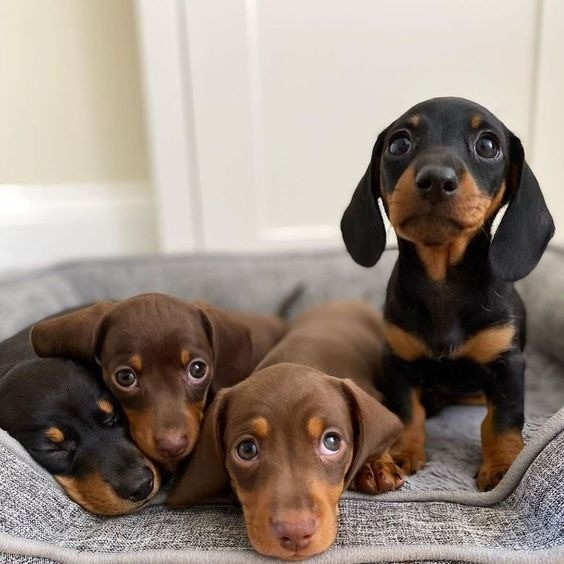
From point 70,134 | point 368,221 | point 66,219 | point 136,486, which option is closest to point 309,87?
point 70,134

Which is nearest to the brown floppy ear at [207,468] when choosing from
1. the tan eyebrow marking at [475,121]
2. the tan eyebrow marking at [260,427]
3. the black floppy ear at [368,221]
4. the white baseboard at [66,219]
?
the tan eyebrow marking at [260,427]

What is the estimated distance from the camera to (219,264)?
3.03 meters

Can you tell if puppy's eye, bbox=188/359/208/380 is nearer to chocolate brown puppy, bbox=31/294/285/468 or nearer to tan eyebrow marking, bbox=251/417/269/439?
chocolate brown puppy, bbox=31/294/285/468

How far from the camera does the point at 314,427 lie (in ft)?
4.71

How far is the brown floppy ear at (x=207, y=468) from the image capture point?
1556 mm

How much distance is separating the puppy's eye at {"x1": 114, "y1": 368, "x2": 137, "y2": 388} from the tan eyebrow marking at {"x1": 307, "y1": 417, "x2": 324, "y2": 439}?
544mm

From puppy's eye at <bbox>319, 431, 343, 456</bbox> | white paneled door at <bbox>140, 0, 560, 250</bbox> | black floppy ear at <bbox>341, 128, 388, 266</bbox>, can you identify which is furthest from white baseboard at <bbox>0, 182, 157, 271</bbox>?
puppy's eye at <bbox>319, 431, 343, 456</bbox>

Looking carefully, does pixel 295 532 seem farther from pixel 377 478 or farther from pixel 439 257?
pixel 439 257

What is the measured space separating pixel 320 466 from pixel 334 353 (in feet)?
2.36

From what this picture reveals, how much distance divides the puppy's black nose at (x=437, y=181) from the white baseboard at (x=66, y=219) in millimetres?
2270

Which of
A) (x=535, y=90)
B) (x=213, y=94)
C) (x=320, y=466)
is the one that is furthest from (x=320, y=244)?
(x=320, y=466)

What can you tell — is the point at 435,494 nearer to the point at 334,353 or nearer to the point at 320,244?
the point at 334,353

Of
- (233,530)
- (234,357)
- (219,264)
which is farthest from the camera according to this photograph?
(219,264)

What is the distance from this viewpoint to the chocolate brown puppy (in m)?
1.67
